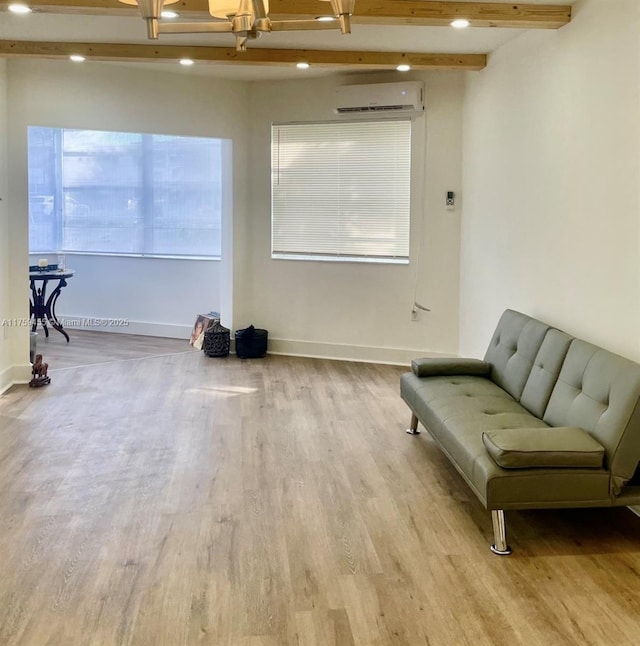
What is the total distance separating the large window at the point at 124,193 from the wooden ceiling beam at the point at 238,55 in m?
2.54

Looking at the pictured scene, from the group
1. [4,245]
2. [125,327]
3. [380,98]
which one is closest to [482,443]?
[380,98]

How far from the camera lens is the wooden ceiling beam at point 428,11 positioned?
3.70 meters

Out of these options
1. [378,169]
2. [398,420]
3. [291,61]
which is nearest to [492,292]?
[398,420]

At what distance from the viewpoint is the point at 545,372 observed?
3473mm

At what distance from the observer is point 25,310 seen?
5.38 meters

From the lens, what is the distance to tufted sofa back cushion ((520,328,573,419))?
339 cm

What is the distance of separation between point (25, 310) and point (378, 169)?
3.42m

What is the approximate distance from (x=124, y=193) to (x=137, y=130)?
6.64ft

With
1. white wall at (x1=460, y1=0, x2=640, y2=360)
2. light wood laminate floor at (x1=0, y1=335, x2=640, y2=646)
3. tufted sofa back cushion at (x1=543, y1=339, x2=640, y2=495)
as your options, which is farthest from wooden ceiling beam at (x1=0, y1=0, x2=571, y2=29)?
light wood laminate floor at (x1=0, y1=335, x2=640, y2=646)

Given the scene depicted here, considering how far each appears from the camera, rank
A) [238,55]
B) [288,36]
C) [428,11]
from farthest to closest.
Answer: [238,55] → [288,36] → [428,11]

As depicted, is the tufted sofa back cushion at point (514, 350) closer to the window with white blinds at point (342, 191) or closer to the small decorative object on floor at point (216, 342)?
the window with white blinds at point (342, 191)

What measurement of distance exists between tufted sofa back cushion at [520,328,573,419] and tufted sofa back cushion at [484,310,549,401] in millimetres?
72

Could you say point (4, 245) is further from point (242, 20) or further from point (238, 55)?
point (242, 20)

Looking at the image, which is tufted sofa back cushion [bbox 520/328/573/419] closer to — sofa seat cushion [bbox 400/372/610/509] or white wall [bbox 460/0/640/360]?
sofa seat cushion [bbox 400/372/610/509]
